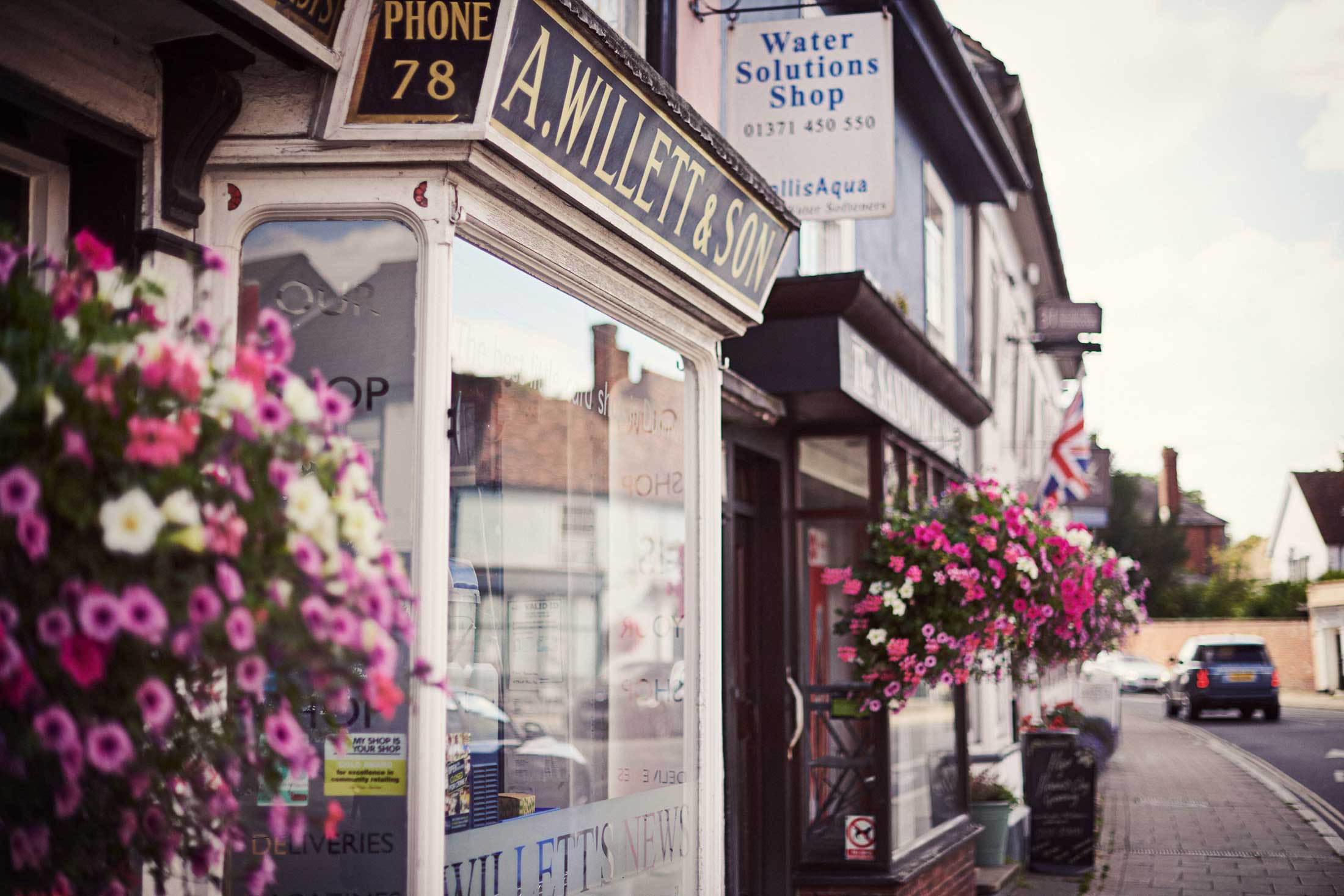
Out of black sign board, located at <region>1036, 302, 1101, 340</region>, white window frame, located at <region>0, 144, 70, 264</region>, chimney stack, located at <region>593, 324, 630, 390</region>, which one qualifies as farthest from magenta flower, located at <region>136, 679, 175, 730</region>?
black sign board, located at <region>1036, 302, 1101, 340</region>

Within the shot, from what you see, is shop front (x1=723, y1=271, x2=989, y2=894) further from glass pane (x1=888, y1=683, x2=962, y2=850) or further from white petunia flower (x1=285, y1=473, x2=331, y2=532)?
white petunia flower (x1=285, y1=473, x2=331, y2=532)

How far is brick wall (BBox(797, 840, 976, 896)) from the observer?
7.52 meters

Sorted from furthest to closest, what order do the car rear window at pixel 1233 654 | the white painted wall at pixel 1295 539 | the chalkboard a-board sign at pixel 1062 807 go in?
the white painted wall at pixel 1295 539
the car rear window at pixel 1233 654
the chalkboard a-board sign at pixel 1062 807

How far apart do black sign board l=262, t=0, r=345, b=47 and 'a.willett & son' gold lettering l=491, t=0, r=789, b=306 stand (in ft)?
1.52

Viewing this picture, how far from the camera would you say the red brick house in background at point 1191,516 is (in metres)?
82.9

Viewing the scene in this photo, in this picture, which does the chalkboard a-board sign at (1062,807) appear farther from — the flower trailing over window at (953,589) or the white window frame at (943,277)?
the white window frame at (943,277)

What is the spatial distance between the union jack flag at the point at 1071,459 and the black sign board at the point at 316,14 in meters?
15.4

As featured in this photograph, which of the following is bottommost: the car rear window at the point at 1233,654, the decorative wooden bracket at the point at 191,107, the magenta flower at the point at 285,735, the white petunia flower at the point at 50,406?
the car rear window at the point at 1233,654

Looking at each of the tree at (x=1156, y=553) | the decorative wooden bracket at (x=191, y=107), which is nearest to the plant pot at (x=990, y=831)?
the decorative wooden bracket at (x=191, y=107)

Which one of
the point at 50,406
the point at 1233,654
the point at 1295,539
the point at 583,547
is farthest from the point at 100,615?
the point at 1295,539

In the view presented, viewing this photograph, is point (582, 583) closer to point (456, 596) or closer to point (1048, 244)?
point (456, 596)

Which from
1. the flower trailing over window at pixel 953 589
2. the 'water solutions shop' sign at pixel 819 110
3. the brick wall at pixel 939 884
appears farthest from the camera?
the brick wall at pixel 939 884

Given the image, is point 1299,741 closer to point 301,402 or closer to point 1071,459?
point 1071,459

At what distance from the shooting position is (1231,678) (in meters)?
29.2
